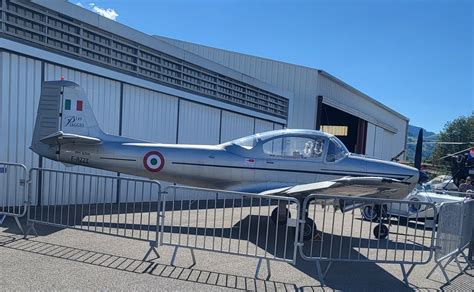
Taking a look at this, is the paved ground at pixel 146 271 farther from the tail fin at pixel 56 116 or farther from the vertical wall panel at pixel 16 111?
the vertical wall panel at pixel 16 111

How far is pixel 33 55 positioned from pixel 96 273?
6015 mm

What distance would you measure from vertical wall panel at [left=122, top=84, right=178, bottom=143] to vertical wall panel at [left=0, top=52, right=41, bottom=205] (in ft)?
8.97

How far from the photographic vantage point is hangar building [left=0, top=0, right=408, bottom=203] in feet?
28.2

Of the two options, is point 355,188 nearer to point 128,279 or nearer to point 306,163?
point 306,163

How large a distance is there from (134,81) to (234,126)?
19.0 ft

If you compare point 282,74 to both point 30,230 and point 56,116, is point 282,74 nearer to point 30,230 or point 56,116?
point 56,116

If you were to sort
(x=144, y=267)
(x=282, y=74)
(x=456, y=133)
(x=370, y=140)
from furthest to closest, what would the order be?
(x=456, y=133), (x=370, y=140), (x=282, y=74), (x=144, y=267)

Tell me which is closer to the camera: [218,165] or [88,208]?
[88,208]

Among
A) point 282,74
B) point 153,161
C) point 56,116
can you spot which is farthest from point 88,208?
point 282,74

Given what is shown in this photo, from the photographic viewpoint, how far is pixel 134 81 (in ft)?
37.4

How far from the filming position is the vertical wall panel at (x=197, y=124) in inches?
535

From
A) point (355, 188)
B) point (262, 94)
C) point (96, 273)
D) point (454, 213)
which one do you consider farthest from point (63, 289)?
point (262, 94)

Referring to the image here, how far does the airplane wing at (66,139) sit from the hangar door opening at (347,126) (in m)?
23.0

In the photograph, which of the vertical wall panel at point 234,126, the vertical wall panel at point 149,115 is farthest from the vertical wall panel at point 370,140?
the vertical wall panel at point 149,115
